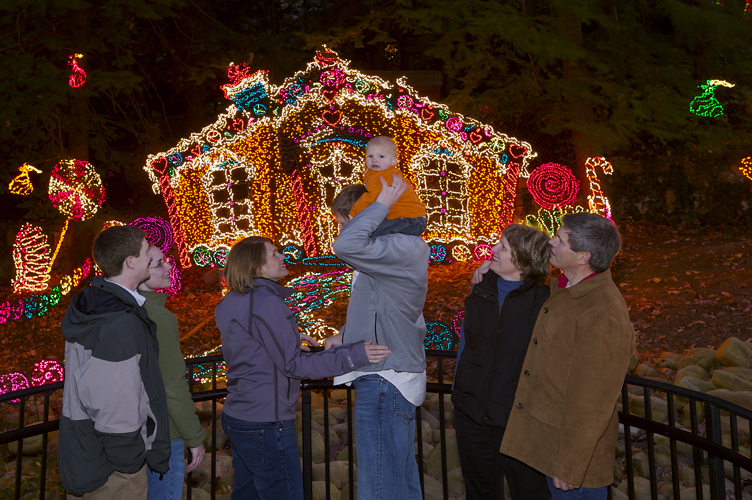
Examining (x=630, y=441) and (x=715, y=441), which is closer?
(x=715, y=441)

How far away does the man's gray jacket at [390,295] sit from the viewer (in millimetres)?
2432

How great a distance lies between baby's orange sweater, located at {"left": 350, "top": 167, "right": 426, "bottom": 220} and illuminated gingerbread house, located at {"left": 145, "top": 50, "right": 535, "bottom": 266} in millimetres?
6685

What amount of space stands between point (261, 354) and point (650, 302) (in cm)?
808

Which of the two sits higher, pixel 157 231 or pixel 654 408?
pixel 157 231

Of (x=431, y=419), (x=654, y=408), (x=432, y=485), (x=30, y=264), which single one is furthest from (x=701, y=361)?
Answer: (x=30, y=264)

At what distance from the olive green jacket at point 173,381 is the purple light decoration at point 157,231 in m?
7.57

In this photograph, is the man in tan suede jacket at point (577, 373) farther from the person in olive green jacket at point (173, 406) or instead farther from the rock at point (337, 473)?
the rock at point (337, 473)

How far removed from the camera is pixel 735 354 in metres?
6.55

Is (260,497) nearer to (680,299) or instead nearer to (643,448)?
(643,448)

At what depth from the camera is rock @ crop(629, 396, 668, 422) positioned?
5289 millimetres

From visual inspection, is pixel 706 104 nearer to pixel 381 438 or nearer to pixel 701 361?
pixel 701 361

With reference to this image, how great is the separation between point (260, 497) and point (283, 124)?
7337 mm

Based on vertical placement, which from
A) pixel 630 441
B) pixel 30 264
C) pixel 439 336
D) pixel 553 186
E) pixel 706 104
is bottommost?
pixel 630 441

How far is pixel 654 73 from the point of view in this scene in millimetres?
11797
